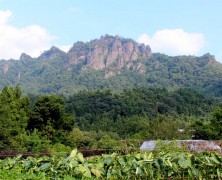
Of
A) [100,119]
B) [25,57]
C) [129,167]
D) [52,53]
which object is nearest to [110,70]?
[52,53]

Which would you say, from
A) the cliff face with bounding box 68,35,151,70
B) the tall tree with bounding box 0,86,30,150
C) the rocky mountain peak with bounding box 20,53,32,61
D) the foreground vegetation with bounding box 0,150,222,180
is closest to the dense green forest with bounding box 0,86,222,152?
the tall tree with bounding box 0,86,30,150

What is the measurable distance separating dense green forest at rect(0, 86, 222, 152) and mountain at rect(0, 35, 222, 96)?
3331cm

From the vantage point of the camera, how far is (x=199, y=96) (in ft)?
236

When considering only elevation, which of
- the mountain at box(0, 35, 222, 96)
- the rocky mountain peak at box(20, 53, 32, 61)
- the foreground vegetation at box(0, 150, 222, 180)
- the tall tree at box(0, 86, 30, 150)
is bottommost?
the foreground vegetation at box(0, 150, 222, 180)

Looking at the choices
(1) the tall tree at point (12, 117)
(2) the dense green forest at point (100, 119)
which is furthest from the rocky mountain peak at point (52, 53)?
(1) the tall tree at point (12, 117)

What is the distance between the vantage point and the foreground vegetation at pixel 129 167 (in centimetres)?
547

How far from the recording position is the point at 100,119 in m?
51.9

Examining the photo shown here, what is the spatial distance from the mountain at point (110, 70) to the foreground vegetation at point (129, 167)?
89.8 meters

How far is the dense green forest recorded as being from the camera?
87.4 feet

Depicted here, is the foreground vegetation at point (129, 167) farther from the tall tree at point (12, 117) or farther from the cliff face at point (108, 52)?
the cliff face at point (108, 52)

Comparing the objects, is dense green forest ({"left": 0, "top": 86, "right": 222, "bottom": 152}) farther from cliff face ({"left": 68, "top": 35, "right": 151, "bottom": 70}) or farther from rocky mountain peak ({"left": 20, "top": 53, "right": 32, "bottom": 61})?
rocky mountain peak ({"left": 20, "top": 53, "right": 32, "bottom": 61})

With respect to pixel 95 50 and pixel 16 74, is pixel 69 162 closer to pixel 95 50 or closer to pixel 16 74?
pixel 95 50

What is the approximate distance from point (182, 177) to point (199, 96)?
68024 mm

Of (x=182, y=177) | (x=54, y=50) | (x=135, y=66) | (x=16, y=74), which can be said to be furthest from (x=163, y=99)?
(x=54, y=50)
